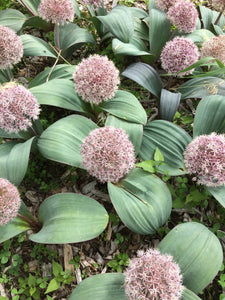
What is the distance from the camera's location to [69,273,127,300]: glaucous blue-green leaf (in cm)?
170

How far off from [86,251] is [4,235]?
815 millimetres

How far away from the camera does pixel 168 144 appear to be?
7.88 ft

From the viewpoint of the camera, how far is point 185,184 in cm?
268

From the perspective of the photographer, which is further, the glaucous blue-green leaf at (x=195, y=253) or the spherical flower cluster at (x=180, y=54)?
the spherical flower cluster at (x=180, y=54)

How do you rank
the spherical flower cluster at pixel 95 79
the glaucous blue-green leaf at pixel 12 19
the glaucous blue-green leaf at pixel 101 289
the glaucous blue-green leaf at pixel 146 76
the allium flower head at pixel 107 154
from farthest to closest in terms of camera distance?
the glaucous blue-green leaf at pixel 12 19 → the glaucous blue-green leaf at pixel 146 76 → the spherical flower cluster at pixel 95 79 → the allium flower head at pixel 107 154 → the glaucous blue-green leaf at pixel 101 289

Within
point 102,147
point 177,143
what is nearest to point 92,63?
point 102,147

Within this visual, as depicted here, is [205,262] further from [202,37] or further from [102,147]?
[202,37]

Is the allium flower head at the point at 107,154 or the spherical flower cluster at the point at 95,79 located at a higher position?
the spherical flower cluster at the point at 95,79

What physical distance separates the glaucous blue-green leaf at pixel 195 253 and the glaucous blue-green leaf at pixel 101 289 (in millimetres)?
399

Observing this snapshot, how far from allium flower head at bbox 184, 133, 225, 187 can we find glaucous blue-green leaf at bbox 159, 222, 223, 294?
424mm

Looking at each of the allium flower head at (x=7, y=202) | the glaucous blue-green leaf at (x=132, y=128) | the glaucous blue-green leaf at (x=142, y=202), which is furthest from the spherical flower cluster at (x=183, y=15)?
the allium flower head at (x=7, y=202)

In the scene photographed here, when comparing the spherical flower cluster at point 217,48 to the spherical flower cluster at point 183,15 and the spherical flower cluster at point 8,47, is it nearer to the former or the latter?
the spherical flower cluster at point 183,15

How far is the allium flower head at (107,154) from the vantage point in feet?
6.33

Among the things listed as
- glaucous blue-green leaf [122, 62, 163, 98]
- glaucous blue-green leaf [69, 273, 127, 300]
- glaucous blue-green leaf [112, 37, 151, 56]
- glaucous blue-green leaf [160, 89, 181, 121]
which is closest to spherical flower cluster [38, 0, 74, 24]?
glaucous blue-green leaf [112, 37, 151, 56]
